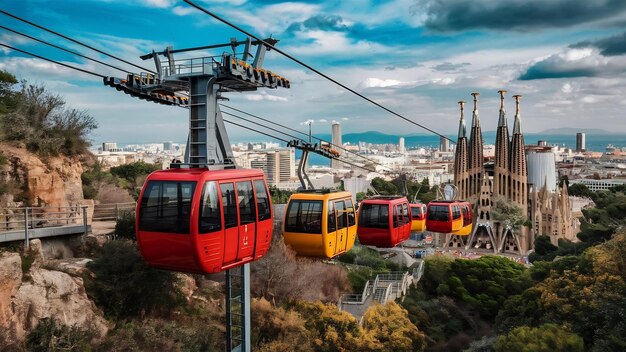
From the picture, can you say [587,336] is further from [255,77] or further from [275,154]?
[275,154]

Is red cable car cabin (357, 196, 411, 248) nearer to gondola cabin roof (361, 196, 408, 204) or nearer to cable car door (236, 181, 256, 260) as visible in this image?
gondola cabin roof (361, 196, 408, 204)

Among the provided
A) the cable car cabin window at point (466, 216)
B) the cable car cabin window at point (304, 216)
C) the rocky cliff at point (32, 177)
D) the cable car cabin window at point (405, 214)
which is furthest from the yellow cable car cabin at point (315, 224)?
the cable car cabin window at point (466, 216)

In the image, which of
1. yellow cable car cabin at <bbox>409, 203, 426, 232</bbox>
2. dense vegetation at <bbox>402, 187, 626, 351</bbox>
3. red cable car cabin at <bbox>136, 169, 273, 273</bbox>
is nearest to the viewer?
red cable car cabin at <bbox>136, 169, 273, 273</bbox>

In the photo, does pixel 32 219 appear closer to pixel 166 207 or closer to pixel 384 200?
pixel 166 207

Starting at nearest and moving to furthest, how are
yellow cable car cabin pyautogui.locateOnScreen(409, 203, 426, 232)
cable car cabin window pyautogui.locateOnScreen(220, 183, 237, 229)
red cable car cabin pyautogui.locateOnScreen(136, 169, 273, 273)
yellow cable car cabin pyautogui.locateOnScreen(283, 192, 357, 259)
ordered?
red cable car cabin pyautogui.locateOnScreen(136, 169, 273, 273), cable car cabin window pyautogui.locateOnScreen(220, 183, 237, 229), yellow cable car cabin pyautogui.locateOnScreen(283, 192, 357, 259), yellow cable car cabin pyautogui.locateOnScreen(409, 203, 426, 232)

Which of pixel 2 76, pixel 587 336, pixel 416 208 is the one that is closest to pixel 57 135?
pixel 2 76

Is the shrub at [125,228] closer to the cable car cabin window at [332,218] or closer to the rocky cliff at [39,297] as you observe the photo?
the rocky cliff at [39,297]

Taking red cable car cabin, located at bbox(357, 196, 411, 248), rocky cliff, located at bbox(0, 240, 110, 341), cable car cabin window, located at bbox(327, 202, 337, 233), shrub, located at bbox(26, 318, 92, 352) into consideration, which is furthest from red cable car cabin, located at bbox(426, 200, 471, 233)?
shrub, located at bbox(26, 318, 92, 352)
